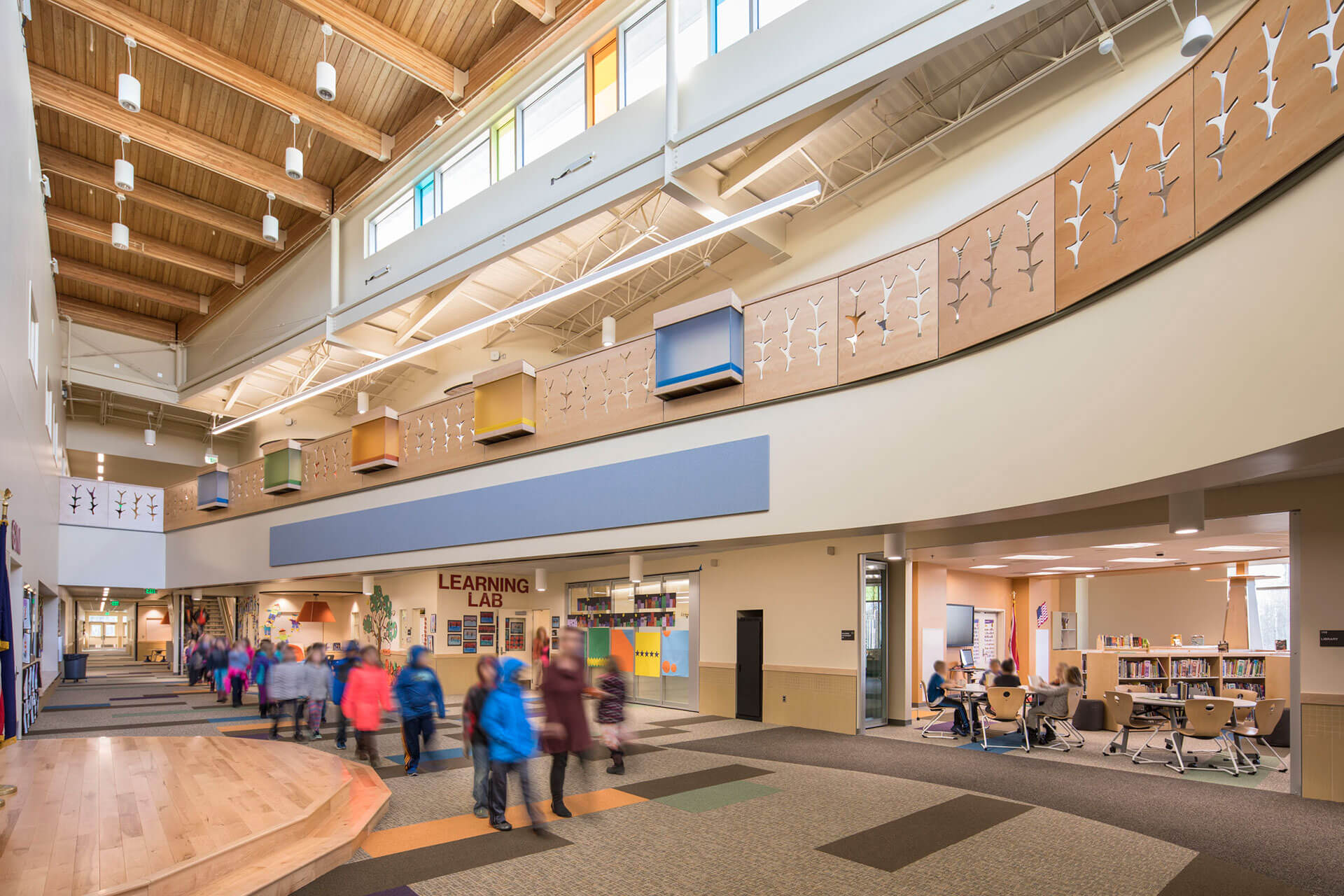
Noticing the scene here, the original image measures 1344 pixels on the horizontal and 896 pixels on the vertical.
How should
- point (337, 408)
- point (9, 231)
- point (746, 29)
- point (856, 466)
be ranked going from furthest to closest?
point (337, 408)
point (746, 29)
point (9, 231)
point (856, 466)

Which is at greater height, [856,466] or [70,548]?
[856,466]

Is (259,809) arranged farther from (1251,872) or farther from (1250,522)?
(1250,522)

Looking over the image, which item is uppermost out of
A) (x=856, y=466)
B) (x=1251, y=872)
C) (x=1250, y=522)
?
(x=856, y=466)

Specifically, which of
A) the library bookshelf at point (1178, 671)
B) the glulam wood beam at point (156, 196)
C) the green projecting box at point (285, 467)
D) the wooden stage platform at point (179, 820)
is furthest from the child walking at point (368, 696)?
the library bookshelf at point (1178, 671)

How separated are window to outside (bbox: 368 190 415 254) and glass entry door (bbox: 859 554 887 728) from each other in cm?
1053

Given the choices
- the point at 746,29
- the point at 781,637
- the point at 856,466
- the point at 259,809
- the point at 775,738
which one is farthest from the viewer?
the point at 781,637

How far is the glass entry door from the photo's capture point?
1141 centimetres

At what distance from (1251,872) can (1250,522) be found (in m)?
4.45

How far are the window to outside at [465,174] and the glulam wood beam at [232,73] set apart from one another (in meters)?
1.20

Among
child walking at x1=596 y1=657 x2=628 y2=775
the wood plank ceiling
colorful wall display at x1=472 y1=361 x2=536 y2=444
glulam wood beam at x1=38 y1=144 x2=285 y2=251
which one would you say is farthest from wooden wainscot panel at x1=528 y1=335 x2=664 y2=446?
glulam wood beam at x1=38 y1=144 x2=285 y2=251

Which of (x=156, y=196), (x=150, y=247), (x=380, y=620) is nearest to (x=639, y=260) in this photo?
(x=156, y=196)

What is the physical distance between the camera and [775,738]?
35.1ft

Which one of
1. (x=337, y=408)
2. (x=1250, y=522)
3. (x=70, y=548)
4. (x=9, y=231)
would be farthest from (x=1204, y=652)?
(x=70, y=548)

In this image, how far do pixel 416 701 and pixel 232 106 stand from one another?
11.5 meters
